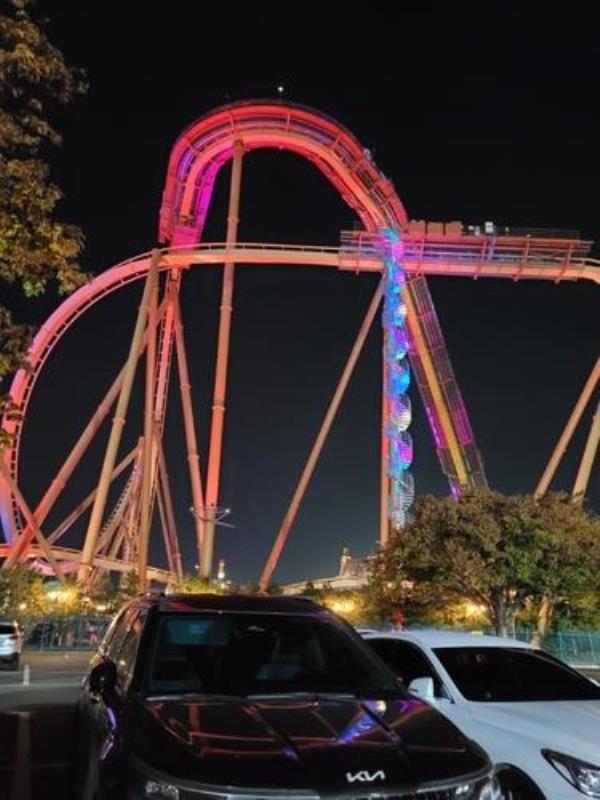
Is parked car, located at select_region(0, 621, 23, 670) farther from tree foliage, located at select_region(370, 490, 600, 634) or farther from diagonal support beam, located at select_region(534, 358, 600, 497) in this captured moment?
diagonal support beam, located at select_region(534, 358, 600, 497)

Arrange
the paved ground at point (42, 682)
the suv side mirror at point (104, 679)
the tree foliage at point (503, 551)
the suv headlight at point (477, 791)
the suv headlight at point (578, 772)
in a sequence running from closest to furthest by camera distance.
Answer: the suv headlight at point (477, 791) < the suv side mirror at point (104, 679) < the suv headlight at point (578, 772) < the paved ground at point (42, 682) < the tree foliage at point (503, 551)

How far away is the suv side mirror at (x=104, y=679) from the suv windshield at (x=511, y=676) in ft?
9.14

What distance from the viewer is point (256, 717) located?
4.15 meters

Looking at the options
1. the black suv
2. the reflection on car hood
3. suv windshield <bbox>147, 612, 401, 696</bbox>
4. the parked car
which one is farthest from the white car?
the parked car

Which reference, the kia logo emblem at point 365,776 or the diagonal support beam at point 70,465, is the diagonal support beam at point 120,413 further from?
the kia logo emblem at point 365,776

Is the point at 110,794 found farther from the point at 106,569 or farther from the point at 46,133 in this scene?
the point at 106,569

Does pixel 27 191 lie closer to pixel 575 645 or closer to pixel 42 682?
pixel 42 682

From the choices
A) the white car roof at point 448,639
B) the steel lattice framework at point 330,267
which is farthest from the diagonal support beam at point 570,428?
the white car roof at point 448,639

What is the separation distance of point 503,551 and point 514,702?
1758cm

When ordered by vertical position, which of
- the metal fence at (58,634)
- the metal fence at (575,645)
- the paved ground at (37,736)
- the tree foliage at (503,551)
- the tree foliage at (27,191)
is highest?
the tree foliage at (27,191)

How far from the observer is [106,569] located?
197 feet

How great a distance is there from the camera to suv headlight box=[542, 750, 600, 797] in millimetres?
4957

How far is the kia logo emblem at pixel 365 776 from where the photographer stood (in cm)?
355

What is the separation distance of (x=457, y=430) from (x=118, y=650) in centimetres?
3933
